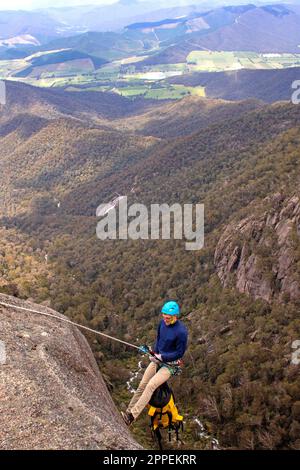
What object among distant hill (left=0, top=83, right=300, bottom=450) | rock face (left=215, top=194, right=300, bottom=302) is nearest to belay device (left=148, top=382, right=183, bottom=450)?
distant hill (left=0, top=83, right=300, bottom=450)

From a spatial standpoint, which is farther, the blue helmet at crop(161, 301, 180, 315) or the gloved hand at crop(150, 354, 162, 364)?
the gloved hand at crop(150, 354, 162, 364)

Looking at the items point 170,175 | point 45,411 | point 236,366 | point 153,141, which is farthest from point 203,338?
point 153,141

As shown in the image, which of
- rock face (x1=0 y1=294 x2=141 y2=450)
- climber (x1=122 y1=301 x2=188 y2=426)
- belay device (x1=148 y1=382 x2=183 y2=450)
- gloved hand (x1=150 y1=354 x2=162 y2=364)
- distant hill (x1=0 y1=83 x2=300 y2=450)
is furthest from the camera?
distant hill (x1=0 y1=83 x2=300 y2=450)

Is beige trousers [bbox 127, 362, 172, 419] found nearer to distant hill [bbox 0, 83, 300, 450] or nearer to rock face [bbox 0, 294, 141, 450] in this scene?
rock face [bbox 0, 294, 141, 450]

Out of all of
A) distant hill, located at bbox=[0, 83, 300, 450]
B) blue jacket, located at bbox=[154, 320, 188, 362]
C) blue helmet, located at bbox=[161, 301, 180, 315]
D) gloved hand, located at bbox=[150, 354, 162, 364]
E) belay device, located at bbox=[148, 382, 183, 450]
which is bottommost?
Result: distant hill, located at bbox=[0, 83, 300, 450]
